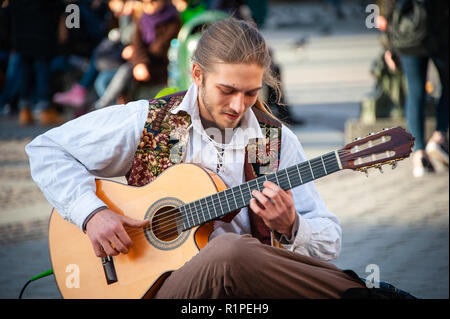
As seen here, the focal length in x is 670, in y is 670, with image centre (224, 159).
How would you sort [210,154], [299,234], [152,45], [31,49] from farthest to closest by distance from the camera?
[31,49], [152,45], [210,154], [299,234]

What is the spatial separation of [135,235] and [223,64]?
0.74 metres

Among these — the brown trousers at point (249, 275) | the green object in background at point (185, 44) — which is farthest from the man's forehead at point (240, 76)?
the green object in background at point (185, 44)

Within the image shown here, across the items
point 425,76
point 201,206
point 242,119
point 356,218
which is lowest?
point 356,218

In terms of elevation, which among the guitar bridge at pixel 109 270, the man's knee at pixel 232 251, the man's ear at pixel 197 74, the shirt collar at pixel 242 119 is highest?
the man's ear at pixel 197 74

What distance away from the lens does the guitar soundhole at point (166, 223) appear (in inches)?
99.1

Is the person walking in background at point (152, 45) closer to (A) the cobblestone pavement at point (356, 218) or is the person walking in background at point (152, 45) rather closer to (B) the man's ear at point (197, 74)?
(A) the cobblestone pavement at point (356, 218)

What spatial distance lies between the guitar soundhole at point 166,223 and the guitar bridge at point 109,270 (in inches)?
7.9

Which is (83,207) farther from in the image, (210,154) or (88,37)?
(88,37)

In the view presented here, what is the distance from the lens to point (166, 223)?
2.54 meters

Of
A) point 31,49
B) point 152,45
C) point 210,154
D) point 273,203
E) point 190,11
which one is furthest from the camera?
point 31,49

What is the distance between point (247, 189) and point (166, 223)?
362 mm

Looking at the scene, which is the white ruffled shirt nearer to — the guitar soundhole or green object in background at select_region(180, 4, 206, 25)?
the guitar soundhole

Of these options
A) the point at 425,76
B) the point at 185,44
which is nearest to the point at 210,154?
the point at 425,76
